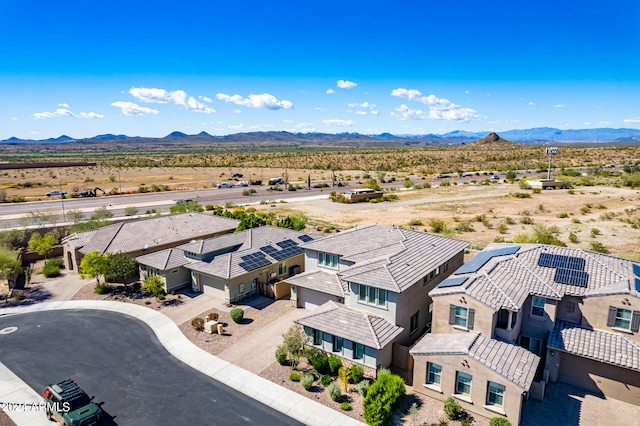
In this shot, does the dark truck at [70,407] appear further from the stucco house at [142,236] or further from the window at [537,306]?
the window at [537,306]

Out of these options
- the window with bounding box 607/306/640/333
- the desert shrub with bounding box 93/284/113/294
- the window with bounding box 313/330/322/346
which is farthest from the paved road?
the window with bounding box 607/306/640/333

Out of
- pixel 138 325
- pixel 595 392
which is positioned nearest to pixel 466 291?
pixel 595 392

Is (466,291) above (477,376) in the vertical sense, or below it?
above

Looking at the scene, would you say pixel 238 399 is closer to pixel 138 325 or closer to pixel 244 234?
pixel 138 325

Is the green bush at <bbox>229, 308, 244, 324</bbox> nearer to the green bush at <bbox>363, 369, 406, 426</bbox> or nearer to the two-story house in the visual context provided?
the green bush at <bbox>363, 369, 406, 426</bbox>

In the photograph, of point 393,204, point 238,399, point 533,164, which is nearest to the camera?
point 238,399

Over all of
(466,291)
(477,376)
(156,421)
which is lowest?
(156,421)
